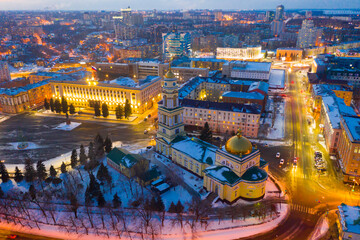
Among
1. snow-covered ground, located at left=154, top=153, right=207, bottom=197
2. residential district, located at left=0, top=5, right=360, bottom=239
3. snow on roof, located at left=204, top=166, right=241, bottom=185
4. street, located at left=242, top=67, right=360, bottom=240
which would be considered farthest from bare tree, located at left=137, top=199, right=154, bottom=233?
street, located at left=242, top=67, right=360, bottom=240

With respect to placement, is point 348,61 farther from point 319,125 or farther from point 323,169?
point 323,169

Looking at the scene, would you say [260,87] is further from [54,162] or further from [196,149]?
[54,162]

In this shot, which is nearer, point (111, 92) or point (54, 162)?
point (54, 162)

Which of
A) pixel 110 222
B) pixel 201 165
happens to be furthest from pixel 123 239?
pixel 201 165

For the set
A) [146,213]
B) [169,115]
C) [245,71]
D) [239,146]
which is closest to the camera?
[146,213]

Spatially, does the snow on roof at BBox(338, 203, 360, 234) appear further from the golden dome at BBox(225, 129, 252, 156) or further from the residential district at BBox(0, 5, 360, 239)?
the golden dome at BBox(225, 129, 252, 156)

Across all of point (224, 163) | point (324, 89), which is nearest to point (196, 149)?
point (224, 163)

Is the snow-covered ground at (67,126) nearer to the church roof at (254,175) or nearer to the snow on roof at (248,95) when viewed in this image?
the snow on roof at (248,95)
